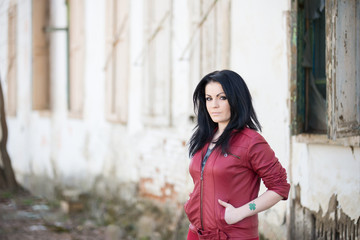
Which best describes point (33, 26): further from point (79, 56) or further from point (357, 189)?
point (357, 189)

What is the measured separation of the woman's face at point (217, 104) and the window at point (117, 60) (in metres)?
5.22

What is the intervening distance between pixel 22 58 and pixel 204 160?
1044 centimetres

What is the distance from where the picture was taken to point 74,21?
10.2m

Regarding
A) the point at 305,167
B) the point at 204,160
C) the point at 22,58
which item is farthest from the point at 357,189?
the point at 22,58

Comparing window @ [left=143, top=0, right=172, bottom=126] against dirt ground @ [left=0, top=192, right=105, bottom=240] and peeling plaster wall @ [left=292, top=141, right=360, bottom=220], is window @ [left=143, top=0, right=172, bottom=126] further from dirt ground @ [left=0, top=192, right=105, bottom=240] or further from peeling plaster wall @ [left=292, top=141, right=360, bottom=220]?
peeling plaster wall @ [left=292, top=141, right=360, bottom=220]

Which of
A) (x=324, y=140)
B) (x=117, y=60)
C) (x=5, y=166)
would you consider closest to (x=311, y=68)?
(x=324, y=140)

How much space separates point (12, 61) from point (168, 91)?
7.30 metres

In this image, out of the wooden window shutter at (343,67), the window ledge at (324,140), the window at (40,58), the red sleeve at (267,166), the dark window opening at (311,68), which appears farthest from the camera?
the window at (40,58)

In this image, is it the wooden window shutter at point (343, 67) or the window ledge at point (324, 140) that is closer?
the wooden window shutter at point (343, 67)

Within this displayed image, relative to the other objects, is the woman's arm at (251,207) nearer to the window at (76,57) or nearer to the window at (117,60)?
the window at (117,60)

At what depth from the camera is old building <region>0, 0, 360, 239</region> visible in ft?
13.3

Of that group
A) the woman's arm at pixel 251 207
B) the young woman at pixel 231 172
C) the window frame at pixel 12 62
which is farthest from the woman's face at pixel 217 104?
the window frame at pixel 12 62

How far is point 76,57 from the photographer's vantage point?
1004 centimetres

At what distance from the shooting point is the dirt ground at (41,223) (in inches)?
279
